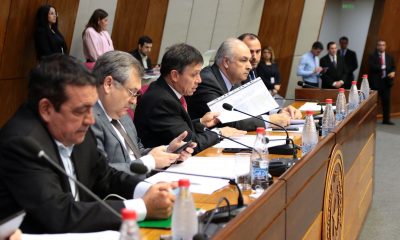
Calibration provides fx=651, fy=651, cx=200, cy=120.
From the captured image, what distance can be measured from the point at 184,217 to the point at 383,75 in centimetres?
960

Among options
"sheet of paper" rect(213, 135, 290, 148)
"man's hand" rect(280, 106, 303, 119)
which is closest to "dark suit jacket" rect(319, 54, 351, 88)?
"man's hand" rect(280, 106, 303, 119)

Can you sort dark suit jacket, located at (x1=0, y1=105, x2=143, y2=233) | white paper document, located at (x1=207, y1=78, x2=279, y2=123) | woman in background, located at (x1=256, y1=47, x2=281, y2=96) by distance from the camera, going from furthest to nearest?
woman in background, located at (x1=256, y1=47, x2=281, y2=96) < white paper document, located at (x1=207, y1=78, x2=279, y2=123) < dark suit jacket, located at (x1=0, y1=105, x2=143, y2=233)

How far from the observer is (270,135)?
4113 mm

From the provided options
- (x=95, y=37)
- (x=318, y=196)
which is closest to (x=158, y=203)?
(x=318, y=196)

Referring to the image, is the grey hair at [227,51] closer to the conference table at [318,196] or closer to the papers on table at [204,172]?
the conference table at [318,196]

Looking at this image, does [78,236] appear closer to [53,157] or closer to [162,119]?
[53,157]

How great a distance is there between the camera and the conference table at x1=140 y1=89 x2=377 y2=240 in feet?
7.38

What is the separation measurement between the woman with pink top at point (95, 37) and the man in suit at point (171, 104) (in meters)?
3.69

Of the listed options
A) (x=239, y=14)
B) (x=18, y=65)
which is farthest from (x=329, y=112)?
(x=239, y=14)

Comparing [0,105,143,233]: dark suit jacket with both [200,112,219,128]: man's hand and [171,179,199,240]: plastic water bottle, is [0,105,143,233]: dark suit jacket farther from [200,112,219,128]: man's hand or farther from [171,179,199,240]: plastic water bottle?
[200,112,219,128]: man's hand

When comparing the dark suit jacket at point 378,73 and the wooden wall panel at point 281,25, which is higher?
the wooden wall panel at point 281,25

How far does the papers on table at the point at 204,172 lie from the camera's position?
2742mm

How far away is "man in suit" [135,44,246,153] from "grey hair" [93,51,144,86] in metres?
0.75

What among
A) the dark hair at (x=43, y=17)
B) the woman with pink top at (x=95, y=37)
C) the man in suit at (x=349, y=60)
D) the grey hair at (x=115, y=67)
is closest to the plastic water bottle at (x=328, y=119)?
the grey hair at (x=115, y=67)
